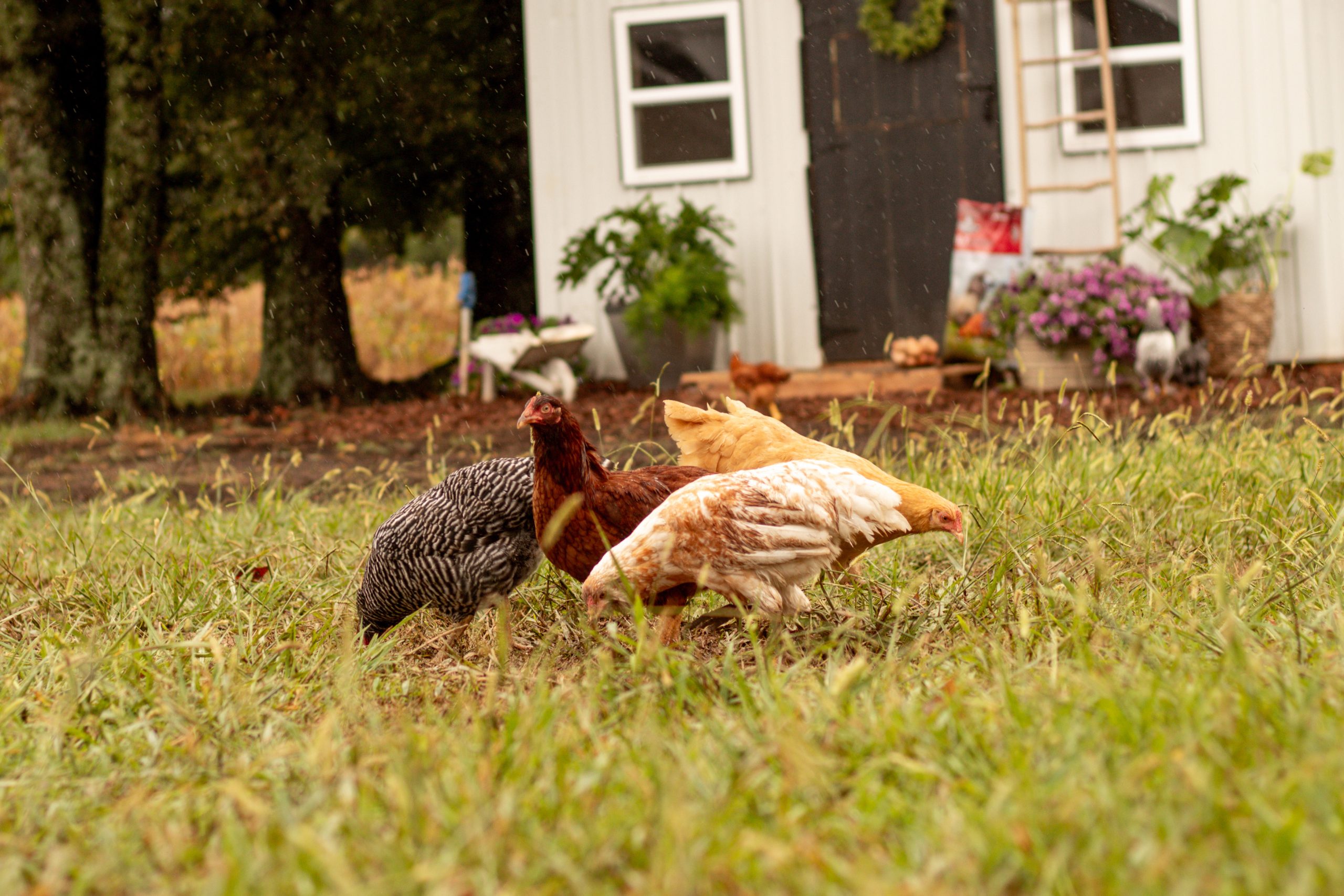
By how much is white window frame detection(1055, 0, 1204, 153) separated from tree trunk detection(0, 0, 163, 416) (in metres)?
6.87

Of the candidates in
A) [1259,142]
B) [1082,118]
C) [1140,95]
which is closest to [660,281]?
[1082,118]

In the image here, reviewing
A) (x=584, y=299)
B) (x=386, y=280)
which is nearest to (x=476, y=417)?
(x=584, y=299)

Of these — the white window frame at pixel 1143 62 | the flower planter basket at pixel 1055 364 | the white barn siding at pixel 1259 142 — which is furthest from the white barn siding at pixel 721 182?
the white window frame at pixel 1143 62

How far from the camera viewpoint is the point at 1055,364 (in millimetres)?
7809

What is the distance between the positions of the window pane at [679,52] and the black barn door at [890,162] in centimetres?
71

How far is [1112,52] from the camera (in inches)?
329

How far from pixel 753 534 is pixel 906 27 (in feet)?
23.1

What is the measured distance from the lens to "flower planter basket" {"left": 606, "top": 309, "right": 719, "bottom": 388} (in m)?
8.85

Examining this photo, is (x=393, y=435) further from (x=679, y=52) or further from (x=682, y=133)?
(x=679, y=52)

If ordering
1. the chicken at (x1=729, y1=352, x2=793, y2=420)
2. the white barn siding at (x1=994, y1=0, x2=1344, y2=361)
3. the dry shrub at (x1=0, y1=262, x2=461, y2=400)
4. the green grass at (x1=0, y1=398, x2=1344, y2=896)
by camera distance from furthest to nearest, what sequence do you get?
the dry shrub at (x1=0, y1=262, x2=461, y2=400) → the white barn siding at (x1=994, y1=0, x2=1344, y2=361) → the chicken at (x1=729, y1=352, x2=793, y2=420) → the green grass at (x1=0, y1=398, x2=1344, y2=896)

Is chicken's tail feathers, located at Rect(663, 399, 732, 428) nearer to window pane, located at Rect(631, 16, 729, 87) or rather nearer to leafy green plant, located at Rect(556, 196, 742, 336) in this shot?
leafy green plant, located at Rect(556, 196, 742, 336)

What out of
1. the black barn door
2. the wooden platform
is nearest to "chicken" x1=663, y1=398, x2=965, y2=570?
the wooden platform

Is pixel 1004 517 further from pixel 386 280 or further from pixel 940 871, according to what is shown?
pixel 386 280

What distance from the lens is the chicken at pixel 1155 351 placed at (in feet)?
23.0
